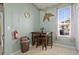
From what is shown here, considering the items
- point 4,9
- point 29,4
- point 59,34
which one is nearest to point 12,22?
point 4,9

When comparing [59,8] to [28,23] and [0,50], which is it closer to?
[28,23]

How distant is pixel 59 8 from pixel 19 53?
1008 mm

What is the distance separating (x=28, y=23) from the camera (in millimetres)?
2135

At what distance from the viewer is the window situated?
209 cm

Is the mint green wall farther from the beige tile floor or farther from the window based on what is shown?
the window

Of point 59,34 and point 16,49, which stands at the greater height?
point 59,34

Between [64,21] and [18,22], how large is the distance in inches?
30.4

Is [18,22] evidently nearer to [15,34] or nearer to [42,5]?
[15,34]

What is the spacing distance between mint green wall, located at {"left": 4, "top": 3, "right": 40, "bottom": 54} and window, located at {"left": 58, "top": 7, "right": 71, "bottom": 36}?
0.38m

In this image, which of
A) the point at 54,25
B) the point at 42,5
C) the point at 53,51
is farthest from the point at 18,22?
the point at 53,51

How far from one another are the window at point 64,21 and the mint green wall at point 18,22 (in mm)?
376

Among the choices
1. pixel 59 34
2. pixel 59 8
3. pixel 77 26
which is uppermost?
pixel 59 8

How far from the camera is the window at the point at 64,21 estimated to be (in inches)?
82.1

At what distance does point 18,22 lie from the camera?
6.82 ft
